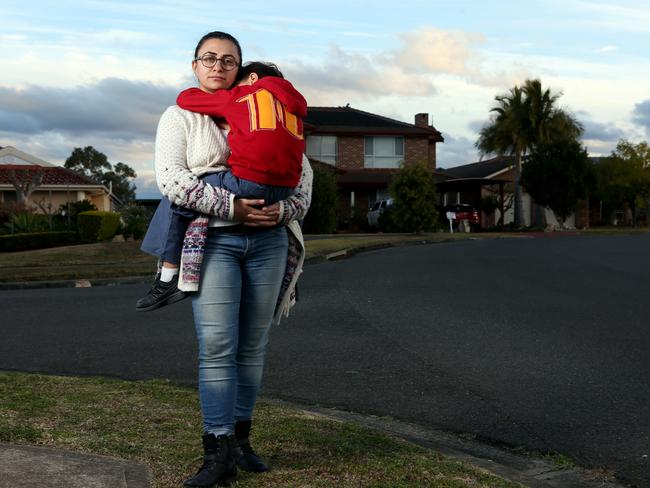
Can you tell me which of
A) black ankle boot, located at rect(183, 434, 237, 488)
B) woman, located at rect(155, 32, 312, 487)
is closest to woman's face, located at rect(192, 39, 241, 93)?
woman, located at rect(155, 32, 312, 487)

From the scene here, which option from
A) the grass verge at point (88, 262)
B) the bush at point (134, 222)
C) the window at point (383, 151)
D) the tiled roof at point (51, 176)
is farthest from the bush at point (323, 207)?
the tiled roof at point (51, 176)

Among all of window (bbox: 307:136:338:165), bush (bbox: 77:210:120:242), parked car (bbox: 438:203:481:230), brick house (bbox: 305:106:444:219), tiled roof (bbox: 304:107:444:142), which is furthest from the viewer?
window (bbox: 307:136:338:165)

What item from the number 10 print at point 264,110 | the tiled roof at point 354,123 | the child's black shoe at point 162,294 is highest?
the tiled roof at point 354,123

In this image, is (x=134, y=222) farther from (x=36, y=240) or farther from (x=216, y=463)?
(x=216, y=463)

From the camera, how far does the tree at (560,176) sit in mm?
50094

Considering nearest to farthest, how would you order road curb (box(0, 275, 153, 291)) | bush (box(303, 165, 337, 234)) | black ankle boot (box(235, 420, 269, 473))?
black ankle boot (box(235, 420, 269, 473)) < road curb (box(0, 275, 153, 291)) < bush (box(303, 165, 337, 234))

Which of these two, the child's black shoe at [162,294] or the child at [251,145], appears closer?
the child at [251,145]

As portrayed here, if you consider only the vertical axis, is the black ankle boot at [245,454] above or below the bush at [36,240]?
below

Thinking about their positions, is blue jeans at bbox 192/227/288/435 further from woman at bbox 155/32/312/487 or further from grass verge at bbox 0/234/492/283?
grass verge at bbox 0/234/492/283

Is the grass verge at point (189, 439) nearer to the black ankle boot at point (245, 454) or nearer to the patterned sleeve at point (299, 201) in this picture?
the black ankle boot at point (245, 454)

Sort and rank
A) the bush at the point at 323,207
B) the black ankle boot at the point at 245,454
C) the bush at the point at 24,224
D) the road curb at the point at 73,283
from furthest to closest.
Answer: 1. the bush at the point at 323,207
2. the bush at the point at 24,224
3. the road curb at the point at 73,283
4. the black ankle boot at the point at 245,454

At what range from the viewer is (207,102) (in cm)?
376

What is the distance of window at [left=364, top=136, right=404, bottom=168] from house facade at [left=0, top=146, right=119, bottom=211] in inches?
604

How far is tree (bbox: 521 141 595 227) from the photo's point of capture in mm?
50094
